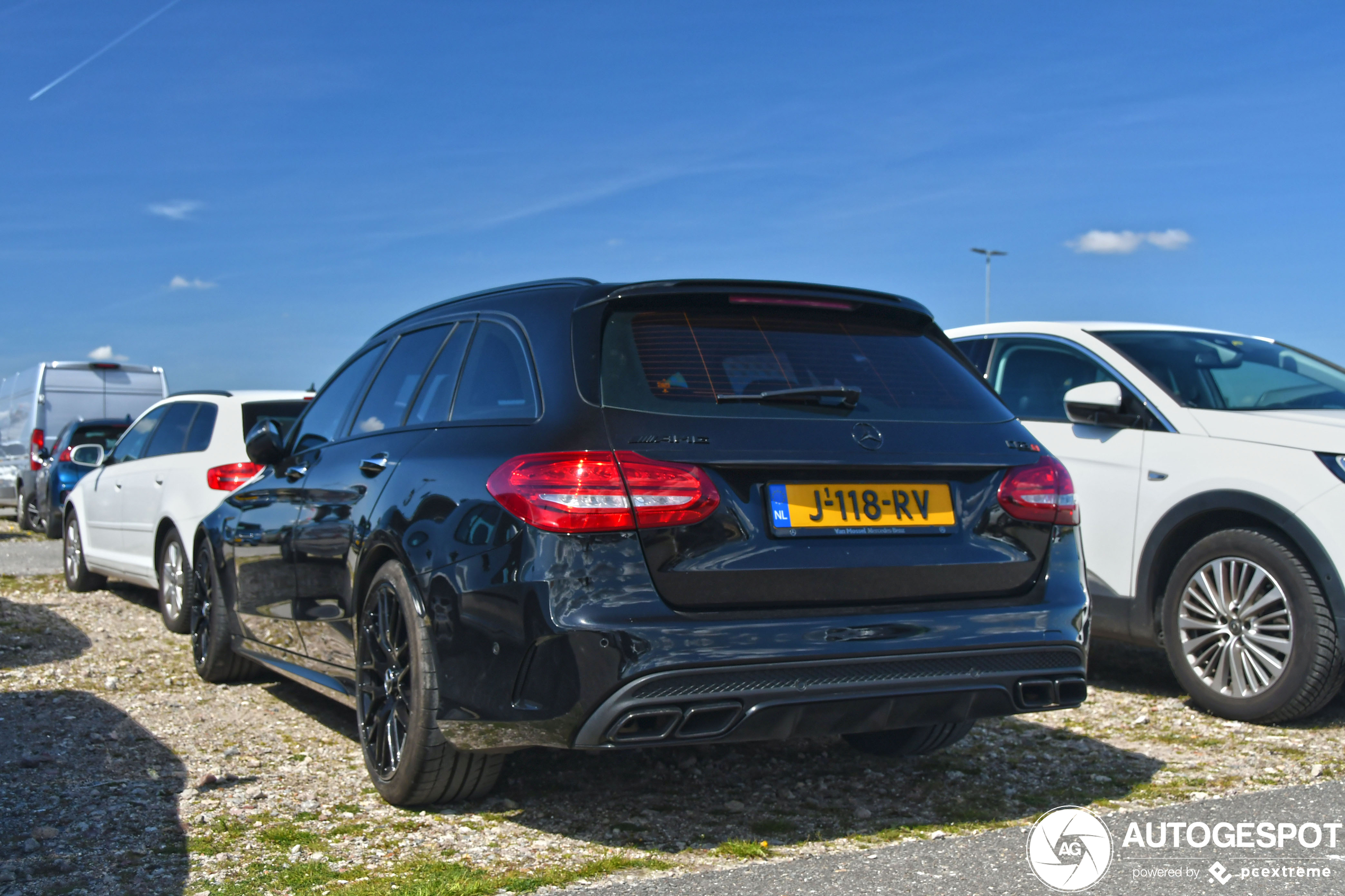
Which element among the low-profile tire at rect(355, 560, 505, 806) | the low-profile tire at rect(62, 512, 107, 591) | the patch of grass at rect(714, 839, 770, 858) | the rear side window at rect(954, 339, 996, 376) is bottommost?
the low-profile tire at rect(62, 512, 107, 591)

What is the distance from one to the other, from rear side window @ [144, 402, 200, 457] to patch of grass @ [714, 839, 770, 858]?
5.98m

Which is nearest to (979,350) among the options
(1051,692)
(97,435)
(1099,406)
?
(1099,406)

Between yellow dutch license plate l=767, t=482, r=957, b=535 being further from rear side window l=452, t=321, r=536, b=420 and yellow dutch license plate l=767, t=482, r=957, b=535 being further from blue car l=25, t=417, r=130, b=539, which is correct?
blue car l=25, t=417, r=130, b=539

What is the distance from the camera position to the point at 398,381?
5043 mm

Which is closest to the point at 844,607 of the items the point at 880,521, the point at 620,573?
the point at 880,521

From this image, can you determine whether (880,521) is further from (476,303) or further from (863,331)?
(476,303)

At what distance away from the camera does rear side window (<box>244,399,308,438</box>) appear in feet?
27.3

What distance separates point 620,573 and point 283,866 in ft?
4.51

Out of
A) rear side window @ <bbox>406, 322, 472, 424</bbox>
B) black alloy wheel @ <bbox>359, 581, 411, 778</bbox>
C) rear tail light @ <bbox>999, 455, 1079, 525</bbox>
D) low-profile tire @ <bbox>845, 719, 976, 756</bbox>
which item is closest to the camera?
rear tail light @ <bbox>999, 455, 1079, 525</bbox>

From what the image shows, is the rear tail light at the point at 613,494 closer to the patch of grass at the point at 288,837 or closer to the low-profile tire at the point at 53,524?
the patch of grass at the point at 288,837

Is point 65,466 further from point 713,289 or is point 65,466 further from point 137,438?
point 713,289

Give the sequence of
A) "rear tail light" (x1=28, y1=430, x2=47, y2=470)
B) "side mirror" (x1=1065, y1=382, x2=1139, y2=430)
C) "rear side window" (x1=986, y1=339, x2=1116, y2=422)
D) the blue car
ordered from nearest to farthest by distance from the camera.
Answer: "side mirror" (x1=1065, y1=382, x2=1139, y2=430)
"rear side window" (x1=986, y1=339, x2=1116, y2=422)
the blue car
"rear tail light" (x1=28, y1=430, x2=47, y2=470)

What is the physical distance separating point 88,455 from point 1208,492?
29.4 feet

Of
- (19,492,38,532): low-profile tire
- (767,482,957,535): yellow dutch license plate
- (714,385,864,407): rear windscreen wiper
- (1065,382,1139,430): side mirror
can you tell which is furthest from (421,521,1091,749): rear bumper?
(19,492,38,532): low-profile tire
